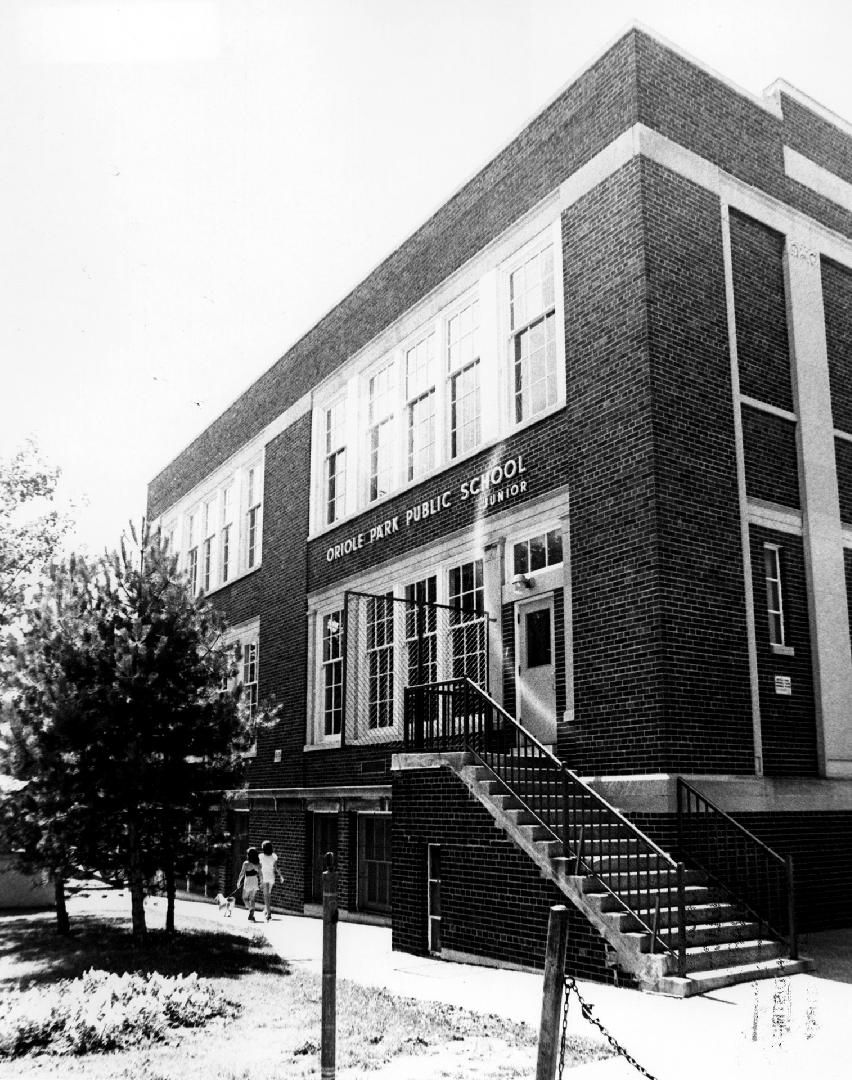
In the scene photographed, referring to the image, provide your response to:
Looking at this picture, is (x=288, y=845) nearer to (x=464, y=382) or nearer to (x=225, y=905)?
(x=225, y=905)

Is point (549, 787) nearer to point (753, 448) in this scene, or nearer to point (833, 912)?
point (833, 912)

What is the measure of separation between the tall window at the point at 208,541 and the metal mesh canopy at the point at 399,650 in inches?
335

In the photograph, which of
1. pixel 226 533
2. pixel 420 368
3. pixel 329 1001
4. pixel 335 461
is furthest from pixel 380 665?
pixel 329 1001

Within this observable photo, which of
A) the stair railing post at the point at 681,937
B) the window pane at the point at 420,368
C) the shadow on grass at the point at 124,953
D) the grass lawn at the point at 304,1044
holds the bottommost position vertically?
the shadow on grass at the point at 124,953

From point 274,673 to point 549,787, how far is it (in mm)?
10944

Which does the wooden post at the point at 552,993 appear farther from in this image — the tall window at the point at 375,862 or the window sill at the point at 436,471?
the tall window at the point at 375,862

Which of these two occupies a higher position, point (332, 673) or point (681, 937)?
point (332, 673)

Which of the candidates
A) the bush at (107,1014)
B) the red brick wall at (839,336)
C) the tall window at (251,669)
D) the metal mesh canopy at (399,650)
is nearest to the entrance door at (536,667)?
the metal mesh canopy at (399,650)

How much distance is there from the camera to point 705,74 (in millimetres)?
14000

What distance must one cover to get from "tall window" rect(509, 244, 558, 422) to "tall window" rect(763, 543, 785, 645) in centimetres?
336

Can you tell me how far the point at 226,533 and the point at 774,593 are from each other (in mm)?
15766

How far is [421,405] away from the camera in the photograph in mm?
17719

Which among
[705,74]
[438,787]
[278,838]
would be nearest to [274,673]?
[278,838]

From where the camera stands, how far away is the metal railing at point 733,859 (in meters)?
11.0
